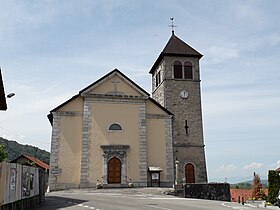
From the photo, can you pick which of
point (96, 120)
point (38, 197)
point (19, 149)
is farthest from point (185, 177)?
point (19, 149)

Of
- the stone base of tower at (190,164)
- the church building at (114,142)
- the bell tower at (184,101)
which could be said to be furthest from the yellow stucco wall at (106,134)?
the bell tower at (184,101)

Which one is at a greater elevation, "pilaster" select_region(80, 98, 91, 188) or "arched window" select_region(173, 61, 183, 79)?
"arched window" select_region(173, 61, 183, 79)

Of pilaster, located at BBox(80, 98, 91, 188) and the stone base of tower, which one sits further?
the stone base of tower

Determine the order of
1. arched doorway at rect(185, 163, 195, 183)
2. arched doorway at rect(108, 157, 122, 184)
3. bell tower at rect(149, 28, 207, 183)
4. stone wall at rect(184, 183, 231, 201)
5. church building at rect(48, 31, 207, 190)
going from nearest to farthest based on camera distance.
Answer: stone wall at rect(184, 183, 231, 201) → church building at rect(48, 31, 207, 190) → arched doorway at rect(108, 157, 122, 184) → arched doorway at rect(185, 163, 195, 183) → bell tower at rect(149, 28, 207, 183)

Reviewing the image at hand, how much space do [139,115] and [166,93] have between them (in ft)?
19.7

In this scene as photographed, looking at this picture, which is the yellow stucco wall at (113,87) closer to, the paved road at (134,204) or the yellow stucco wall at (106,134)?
the yellow stucco wall at (106,134)

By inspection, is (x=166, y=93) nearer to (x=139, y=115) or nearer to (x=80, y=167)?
(x=139, y=115)

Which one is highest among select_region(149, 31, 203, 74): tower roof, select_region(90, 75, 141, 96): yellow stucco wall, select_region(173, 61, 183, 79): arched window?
select_region(149, 31, 203, 74): tower roof

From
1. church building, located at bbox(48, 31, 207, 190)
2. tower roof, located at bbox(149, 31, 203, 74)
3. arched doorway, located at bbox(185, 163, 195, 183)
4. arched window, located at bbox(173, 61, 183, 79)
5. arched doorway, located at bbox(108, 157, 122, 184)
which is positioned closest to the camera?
church building, located at bbox(48, 31, 207, 190)

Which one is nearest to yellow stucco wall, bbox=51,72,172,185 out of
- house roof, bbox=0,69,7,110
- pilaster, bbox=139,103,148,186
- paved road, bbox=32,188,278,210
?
pilaster, bbox=139,103,148,186

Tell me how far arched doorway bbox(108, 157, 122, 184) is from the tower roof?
44.3 feet

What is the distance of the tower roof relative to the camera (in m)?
36.2

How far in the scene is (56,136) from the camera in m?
28.0

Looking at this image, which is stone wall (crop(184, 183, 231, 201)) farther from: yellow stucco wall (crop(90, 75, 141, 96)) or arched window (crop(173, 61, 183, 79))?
arched window (crop(173, 61, 183, 79))
